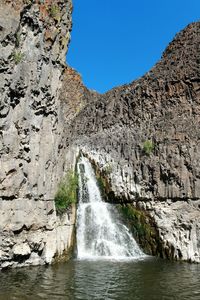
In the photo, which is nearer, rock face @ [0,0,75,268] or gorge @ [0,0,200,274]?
rock face @ [0,0,75,268]

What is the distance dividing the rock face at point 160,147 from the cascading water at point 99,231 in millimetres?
1140

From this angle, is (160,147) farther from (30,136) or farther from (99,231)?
(30,136)

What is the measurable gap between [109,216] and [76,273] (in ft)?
25.1

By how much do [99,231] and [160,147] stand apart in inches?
273

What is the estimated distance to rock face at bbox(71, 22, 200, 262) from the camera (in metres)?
22.8

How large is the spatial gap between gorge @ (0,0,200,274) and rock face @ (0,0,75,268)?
0.05 m

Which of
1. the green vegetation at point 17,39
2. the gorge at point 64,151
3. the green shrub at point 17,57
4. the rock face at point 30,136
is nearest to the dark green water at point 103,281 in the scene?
the rock face at point 30,136

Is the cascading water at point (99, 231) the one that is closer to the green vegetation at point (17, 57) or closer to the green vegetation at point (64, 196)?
the green vegetation at point (64, 196)

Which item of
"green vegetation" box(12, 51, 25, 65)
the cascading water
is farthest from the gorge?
the cascading water

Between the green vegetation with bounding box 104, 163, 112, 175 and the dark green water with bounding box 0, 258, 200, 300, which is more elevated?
the green vegetation with bounding box 104, 163, 112, 175

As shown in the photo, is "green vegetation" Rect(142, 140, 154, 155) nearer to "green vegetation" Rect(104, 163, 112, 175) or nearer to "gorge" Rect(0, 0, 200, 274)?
"gorge" Rect(0, 0, 200, 274)

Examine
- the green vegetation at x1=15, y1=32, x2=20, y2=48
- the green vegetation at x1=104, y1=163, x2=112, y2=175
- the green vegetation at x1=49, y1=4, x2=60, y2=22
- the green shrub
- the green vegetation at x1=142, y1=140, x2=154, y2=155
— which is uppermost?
the green vegetation at x1=49, y1=4, x2=60, y2=22

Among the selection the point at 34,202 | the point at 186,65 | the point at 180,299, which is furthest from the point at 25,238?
the point at 186,65

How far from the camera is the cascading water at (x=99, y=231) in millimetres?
22344
